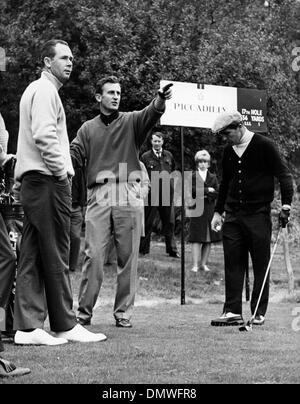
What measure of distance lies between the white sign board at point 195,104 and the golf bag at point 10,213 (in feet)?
12.4

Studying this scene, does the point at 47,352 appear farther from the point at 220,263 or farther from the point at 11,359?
the point at 220,263

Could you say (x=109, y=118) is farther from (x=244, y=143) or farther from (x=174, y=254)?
(x=174, y=254)

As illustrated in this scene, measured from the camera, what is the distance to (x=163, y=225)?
14.7m

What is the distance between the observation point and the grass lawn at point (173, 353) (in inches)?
200

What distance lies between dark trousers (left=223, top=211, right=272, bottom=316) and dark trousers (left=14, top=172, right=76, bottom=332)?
2150mm

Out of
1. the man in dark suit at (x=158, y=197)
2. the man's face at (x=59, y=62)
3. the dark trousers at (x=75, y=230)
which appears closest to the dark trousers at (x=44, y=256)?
the man's face at (x=59, y=62)

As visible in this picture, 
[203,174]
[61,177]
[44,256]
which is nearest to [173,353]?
[44,256]

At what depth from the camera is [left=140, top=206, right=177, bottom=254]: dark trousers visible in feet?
47.3

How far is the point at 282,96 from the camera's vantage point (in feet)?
67.0

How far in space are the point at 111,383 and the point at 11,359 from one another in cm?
107

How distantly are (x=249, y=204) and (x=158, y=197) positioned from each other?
655 centimetres

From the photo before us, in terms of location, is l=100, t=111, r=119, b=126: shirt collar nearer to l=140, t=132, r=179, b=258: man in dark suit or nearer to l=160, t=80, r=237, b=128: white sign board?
l=160, t=80, r=237, b=128: white sign board

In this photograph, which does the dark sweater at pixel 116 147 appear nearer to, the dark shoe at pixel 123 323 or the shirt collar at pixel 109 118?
the shirt collar at pixel 109 118

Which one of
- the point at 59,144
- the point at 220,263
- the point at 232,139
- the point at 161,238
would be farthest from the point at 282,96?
the point at 59,144
